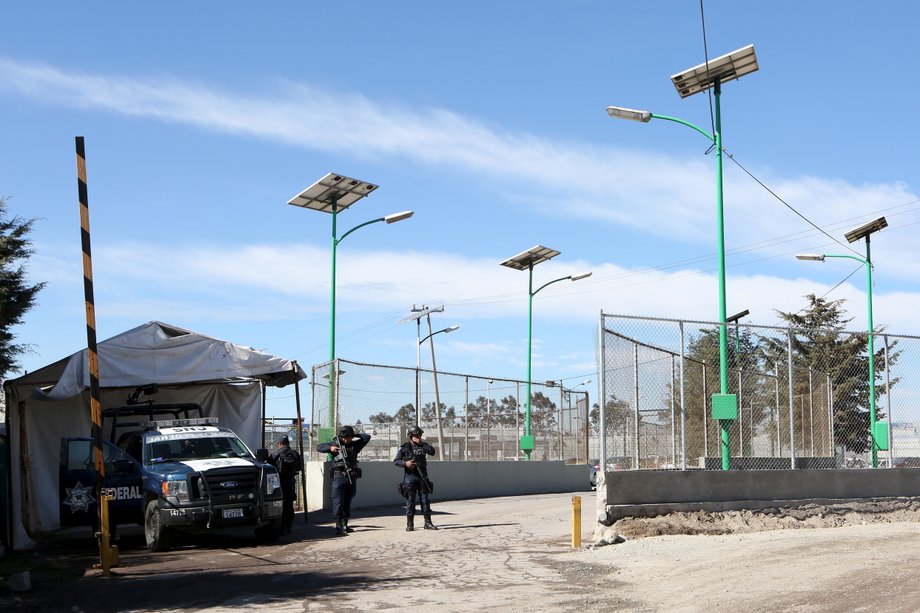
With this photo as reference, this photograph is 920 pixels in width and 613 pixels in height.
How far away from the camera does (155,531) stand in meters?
15.6

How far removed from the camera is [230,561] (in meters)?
14.3

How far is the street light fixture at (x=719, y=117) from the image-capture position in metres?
16.4

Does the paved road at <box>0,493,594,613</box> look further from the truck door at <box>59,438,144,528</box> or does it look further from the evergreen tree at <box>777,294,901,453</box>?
the evergreen tree at <box>777,294,901,453</box>

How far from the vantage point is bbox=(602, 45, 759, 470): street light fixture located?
16422mm

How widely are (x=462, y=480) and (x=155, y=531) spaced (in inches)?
497

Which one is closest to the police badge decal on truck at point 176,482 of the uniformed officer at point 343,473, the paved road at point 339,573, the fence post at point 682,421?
the paved road at point 339,573

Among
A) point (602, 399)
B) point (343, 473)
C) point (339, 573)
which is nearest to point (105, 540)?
point (339, 573)

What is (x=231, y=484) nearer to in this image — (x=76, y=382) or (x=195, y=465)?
(x=195, y=465)

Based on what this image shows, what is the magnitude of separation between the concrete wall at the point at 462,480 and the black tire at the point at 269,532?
542 centimetres

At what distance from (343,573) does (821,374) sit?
11664 mm

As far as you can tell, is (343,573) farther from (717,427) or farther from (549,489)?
(549,489)

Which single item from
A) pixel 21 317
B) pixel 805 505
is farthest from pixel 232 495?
pixel 21 317

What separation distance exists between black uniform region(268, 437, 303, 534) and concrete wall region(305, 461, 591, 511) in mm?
4073

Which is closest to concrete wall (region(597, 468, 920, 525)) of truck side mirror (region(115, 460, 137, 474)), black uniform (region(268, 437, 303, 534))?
black uniform (region(268, 437, 303, 534))
